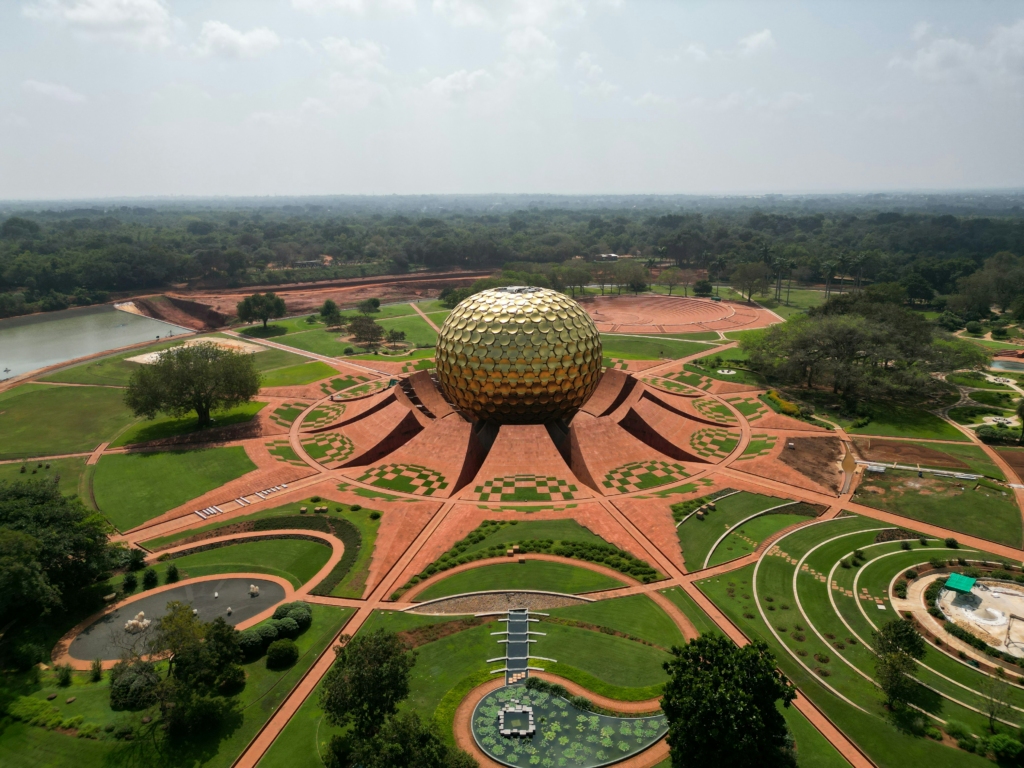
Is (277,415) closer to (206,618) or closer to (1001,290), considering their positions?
(206,618)

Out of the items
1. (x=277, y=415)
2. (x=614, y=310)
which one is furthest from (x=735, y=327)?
(x=277, y=415)

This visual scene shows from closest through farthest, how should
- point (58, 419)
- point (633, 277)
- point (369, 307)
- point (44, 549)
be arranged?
point (44, 549) < point (58, 419) < point (369, 307) < point (633, 277)

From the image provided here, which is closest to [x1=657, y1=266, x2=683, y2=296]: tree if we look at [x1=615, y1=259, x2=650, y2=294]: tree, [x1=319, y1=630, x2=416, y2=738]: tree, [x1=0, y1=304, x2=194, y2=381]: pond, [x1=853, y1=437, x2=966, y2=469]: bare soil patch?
[x1=615, y1=259, x2=650, y2=294]: tree

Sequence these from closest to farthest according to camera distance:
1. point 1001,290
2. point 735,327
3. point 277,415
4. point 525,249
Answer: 1. point 277,415
2. point 735,327
3. point 1001,290
4. point 525,249

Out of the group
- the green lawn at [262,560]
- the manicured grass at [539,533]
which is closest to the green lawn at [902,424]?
the manicured grass at [539,533]

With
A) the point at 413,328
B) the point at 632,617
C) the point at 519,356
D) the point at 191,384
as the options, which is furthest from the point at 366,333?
the point at 632,617

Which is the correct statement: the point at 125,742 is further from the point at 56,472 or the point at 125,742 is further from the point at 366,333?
the point at 366,333
